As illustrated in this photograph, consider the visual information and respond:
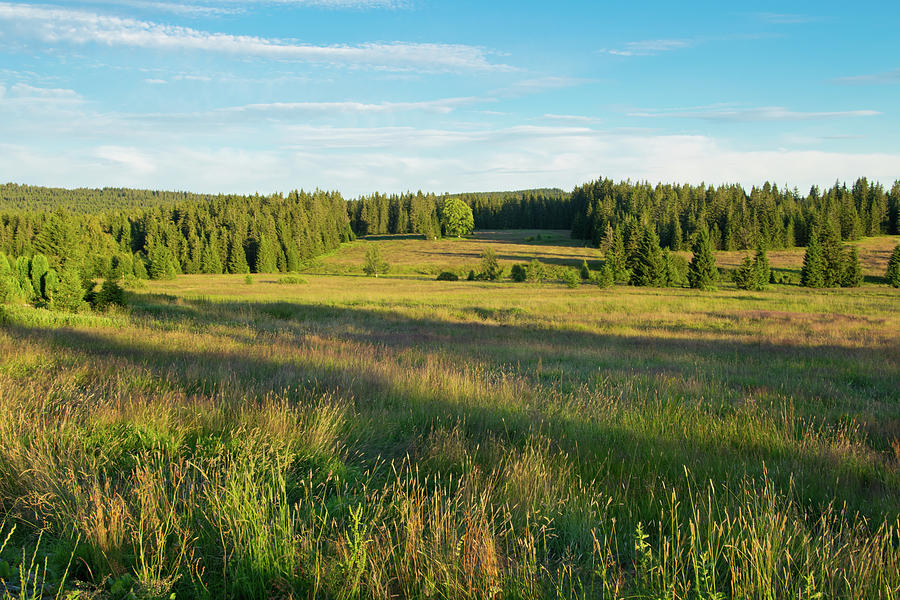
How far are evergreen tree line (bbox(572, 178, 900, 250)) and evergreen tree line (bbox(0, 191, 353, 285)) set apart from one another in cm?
6092

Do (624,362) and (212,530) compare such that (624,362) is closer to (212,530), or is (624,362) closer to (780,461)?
(780,461)

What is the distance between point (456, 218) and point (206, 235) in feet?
184

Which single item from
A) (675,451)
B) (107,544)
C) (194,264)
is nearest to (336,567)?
(107,544)

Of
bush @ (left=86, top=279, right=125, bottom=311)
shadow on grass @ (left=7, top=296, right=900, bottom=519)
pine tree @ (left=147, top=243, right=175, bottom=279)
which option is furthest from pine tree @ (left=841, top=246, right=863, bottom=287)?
pine tree @ (left=147, top=243, right=175, bottom=279)

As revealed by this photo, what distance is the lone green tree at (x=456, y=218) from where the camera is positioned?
124125 mm

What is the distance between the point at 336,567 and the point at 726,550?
2.37 metres

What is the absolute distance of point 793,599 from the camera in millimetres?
2410

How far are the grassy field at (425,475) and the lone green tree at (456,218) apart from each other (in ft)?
373

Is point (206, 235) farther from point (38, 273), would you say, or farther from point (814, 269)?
point (814, 269)

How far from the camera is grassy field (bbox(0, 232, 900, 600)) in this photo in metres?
2.66

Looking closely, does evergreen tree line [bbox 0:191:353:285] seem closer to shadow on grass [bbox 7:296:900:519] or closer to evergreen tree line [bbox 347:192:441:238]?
evergreen tree line [bbox 347:192:441:238]

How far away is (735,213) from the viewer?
308 feet

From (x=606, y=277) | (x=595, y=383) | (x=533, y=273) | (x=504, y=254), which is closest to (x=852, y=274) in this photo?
(x=606, y=277)

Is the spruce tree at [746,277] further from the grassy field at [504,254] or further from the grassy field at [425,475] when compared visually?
the grassy field at [425,475]
